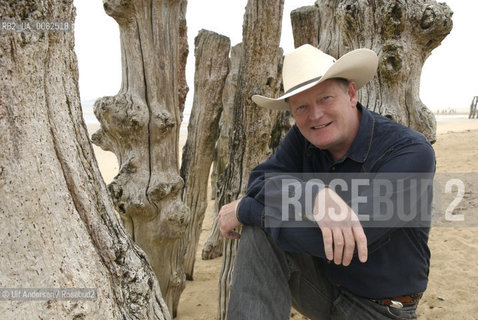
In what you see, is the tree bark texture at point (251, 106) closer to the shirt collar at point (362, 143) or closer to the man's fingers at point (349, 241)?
the shirt collar at point (362, 143)

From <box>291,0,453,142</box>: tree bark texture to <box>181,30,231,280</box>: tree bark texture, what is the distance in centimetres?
113

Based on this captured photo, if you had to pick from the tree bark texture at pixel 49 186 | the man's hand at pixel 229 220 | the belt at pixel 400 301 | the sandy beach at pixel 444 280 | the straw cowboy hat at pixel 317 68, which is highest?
the straw cowboy hat at pixel 317 68

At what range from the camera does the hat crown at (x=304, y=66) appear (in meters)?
2.12

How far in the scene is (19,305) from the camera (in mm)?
1231

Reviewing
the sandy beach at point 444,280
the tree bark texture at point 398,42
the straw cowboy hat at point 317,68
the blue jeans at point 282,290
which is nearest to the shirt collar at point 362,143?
the straw cowboy hat at point 317,68

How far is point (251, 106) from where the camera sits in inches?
119

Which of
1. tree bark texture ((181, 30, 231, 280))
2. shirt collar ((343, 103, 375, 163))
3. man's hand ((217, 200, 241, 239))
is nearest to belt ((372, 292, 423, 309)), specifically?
shirt collar ((343, 103, 375, 163))

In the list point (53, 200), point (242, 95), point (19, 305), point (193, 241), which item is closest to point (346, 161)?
point (242, 95)

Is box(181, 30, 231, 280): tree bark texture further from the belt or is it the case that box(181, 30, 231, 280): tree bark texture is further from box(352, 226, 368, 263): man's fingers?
box(352, 226, 368, 263): man's fingers

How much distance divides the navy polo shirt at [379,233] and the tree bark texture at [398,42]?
0.77 meters

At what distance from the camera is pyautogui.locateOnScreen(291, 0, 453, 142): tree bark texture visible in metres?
2.64

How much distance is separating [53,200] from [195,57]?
256 cm

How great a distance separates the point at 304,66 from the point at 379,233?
954 millimetres

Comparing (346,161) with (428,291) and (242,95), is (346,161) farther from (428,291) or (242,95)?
(428,291)
